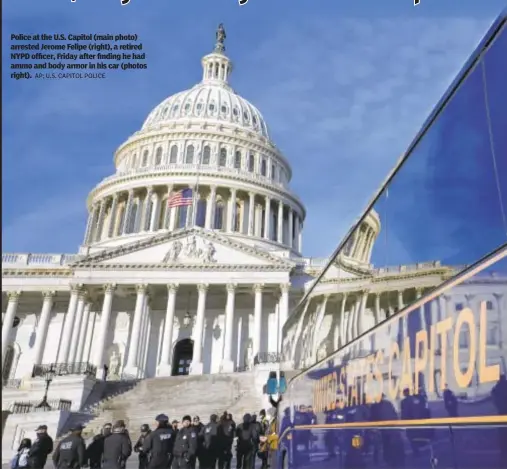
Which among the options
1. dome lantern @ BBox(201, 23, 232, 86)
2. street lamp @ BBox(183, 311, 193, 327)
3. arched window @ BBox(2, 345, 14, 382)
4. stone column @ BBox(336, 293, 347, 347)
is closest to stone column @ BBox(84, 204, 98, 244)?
arched window @ BBox(2, 345, 14, 382)

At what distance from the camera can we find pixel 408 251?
573cm

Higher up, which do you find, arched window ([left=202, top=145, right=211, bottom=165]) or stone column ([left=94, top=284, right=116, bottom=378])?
arched window ([left=202, top=145, right=211, bottom=165])

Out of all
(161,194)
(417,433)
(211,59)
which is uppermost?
(211,59)

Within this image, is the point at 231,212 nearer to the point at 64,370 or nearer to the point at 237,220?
the point at 237,220

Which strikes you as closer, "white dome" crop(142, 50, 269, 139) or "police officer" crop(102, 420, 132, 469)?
"police officer" crop(102, 420, 132, 469)

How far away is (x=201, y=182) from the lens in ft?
189

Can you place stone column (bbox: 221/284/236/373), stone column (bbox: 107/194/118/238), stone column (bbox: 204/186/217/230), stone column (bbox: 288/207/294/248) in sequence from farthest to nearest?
1. stone column (bbox: 288/207/294/248)
2. stone column (bbox: 107/194/118/238)
3. stone column (bbox: 204/186/217/230)
4. stone column (bbox: 221/284/236/373)

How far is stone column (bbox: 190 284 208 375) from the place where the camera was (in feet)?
131

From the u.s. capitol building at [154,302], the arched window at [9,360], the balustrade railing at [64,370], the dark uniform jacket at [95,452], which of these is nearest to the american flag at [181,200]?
the u.s. capitol building at [154,302]

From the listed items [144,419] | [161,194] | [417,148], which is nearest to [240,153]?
[161,194]

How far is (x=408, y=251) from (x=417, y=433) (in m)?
1.86

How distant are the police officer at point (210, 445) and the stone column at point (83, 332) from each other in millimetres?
32682

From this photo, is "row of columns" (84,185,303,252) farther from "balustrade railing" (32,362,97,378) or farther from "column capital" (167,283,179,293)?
"balustrade railing" (32,362,97,378)

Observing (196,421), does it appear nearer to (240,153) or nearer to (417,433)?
(417,433)
